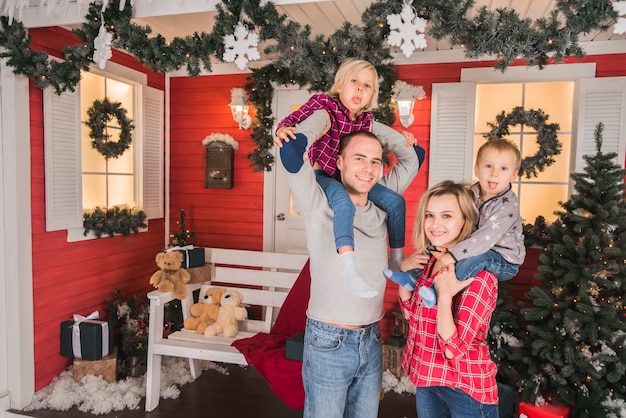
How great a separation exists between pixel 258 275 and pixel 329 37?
76.0 inches

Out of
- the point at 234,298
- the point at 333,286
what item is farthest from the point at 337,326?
the point at 234,298

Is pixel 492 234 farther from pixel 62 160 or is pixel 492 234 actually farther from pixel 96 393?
pixel 62 160

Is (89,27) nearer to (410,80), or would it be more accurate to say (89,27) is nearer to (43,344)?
(43,344)

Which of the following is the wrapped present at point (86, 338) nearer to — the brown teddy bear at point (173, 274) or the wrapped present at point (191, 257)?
the brown teddy bear at point (173, 274)

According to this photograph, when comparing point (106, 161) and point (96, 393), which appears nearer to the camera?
point (96, 393)

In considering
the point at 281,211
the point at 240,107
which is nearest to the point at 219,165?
the point at 240,107

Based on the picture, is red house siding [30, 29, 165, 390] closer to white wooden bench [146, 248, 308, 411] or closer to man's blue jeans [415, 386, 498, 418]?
white wooden bench [146, 248, 308, 411]

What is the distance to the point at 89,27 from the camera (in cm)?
272

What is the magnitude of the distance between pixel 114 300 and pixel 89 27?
2.22 metres

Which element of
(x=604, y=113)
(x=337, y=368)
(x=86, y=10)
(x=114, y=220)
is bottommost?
(x=337, y=368)

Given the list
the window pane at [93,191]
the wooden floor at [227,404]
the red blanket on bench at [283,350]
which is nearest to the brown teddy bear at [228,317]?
the red blanket on bench at [283,350]

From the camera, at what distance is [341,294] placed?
1.66 metres

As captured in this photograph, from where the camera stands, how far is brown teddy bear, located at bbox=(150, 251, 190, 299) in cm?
345

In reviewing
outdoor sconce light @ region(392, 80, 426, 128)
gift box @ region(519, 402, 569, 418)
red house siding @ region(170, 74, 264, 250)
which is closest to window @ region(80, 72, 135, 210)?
red house siding @ region(170, 74, 264, 250)
